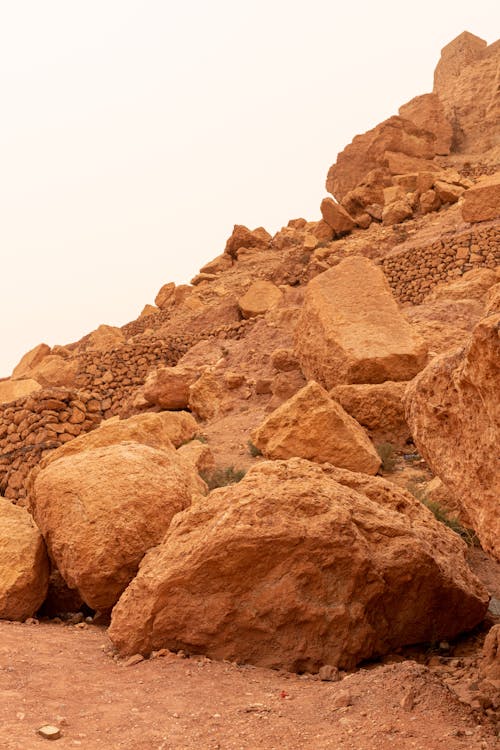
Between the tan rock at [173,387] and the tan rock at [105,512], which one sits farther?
the tan rock at [173,387]

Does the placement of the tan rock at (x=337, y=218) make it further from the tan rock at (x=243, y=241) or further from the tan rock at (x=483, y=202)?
the tan rock at (x=483, y=202)

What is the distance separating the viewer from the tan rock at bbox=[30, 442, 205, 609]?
172 inches

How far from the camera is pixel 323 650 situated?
3498mm

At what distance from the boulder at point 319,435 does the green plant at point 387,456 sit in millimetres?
221

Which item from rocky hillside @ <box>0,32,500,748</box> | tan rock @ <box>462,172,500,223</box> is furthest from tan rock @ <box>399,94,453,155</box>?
rocky hillside @ <box>0,32,500,748</box>

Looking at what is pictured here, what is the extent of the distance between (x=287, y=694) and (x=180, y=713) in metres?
0.48

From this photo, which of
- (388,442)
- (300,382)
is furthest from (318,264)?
(388,442)

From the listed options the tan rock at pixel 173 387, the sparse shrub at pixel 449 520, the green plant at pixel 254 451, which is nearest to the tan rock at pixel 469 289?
the tan rock at pixel 173 387

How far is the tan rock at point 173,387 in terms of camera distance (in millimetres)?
10570

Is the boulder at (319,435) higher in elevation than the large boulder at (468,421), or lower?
lower

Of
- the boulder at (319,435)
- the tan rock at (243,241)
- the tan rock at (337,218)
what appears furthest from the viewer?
the tan rock at (243,241)

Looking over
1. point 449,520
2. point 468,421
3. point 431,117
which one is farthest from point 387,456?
point 431,117

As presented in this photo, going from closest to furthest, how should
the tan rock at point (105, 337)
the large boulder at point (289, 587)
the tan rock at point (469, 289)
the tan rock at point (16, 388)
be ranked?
1. the large boulder at point (289, 587)
2. the tan rock at point (469, 289)
3. the tan rock at point (16, 388)
4. the tan rock at point (105, 337)

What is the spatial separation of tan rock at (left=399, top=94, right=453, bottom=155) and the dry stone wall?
13846 mm
